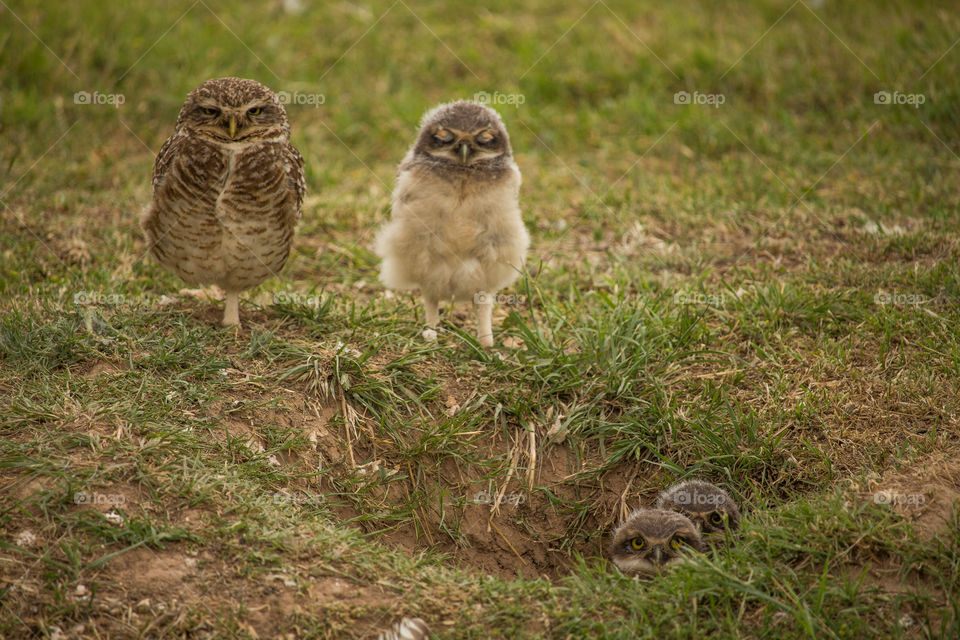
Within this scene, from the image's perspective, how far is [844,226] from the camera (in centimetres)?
650

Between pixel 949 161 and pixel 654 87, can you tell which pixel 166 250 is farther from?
pixel 949 161

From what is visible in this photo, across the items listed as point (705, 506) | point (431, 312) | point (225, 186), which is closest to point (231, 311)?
point (225, 186)

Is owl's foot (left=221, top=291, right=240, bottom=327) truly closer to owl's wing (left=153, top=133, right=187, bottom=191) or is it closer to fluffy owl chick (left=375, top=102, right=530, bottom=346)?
owl's wing (left=153, top=133, right=187, bottom=191)

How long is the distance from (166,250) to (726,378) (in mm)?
3196

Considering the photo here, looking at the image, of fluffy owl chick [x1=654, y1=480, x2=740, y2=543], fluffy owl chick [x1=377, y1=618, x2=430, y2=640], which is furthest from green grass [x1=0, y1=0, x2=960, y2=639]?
fluffy owl chick [x1=654, y1=480, x2=740, y2=543]

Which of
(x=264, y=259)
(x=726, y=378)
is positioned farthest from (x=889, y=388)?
(x=264, y=259)

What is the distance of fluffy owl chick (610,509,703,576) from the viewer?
3941 millimetres

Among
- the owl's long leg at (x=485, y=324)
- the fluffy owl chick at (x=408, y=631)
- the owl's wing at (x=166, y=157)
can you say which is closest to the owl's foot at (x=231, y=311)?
the owl's wing at (x=166, y=157)

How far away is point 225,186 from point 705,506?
2.94 meters

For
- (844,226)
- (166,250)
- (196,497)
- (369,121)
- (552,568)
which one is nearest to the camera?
(196,497)

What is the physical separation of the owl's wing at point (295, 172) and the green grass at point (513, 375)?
2.23 feet

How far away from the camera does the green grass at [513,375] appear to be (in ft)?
11.3

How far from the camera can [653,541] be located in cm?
395

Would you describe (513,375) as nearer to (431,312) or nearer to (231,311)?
(431,312)
